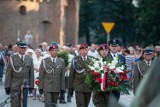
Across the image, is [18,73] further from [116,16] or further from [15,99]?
[116,16]

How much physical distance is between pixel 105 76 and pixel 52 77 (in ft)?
4.37

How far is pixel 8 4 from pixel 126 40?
1107 inches

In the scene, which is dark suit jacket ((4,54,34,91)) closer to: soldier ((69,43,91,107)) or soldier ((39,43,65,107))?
soldier ((39,43,65,107))

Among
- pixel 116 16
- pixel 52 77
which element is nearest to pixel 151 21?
pixel 116 16

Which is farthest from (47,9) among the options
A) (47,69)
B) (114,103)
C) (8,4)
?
(114,103)

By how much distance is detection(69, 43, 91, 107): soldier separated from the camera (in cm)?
1089

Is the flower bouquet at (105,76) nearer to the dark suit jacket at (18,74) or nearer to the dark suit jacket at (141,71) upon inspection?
the dark suit jacket at (141,71)

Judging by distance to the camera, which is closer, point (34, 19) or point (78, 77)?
point (78, 77)

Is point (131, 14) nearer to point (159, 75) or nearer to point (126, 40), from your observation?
point (126, 40)

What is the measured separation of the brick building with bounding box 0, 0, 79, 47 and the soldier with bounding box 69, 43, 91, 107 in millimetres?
38398

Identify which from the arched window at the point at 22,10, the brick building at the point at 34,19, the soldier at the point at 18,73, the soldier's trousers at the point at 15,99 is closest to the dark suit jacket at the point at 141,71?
the soldier at the point at 18,73

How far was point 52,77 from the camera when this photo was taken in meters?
10.7

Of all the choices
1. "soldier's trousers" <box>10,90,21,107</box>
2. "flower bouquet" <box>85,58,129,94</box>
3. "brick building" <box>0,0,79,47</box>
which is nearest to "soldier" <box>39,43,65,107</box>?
"soldier's trousers" <box>10,90,21,107</box>

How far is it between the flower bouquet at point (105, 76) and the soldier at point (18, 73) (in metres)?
1.35
